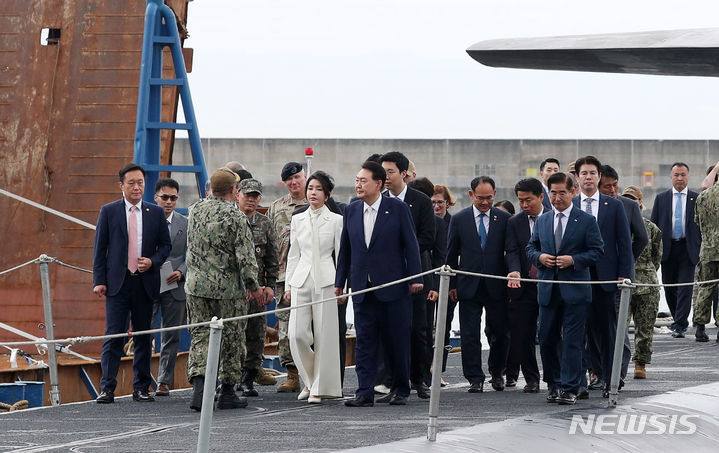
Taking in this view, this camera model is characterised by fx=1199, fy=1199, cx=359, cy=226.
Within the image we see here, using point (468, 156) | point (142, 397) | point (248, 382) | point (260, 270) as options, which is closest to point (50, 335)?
point (142, 397)

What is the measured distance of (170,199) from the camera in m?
9.38

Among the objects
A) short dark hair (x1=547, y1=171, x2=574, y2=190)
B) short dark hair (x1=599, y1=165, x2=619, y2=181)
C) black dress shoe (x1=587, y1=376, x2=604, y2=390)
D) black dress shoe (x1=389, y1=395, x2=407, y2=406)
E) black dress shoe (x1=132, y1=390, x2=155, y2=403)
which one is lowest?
black dress shoe (x1=132, y1=390, x2=155, y2=403)

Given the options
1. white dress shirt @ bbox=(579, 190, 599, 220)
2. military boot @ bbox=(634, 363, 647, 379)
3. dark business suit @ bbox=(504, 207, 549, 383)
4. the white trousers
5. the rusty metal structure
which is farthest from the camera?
the rusty metal structure

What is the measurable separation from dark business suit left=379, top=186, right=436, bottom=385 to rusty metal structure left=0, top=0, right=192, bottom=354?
526 cm

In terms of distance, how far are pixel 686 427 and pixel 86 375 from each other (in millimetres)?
5539

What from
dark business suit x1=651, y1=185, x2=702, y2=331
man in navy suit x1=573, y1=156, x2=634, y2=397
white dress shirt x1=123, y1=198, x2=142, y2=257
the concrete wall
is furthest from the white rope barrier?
the concrete wall

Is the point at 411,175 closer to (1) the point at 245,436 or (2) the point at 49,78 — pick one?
(1) the point at 245,436

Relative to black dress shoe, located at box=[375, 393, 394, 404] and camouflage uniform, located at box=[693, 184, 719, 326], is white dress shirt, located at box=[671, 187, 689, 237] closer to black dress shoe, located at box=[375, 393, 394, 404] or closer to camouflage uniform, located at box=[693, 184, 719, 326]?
camouflage uniform, located at box=[693, 184, 719, 326]

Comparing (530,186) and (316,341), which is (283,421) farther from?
(530,186)

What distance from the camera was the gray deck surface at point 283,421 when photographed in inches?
248

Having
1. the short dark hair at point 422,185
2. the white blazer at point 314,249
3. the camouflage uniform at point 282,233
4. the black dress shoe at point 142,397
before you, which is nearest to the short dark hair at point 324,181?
the white blazer at point 314,249

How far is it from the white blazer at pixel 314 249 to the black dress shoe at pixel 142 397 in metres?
1.30

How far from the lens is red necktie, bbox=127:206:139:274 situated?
8.62 meters

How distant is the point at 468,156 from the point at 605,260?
84.0 feet
